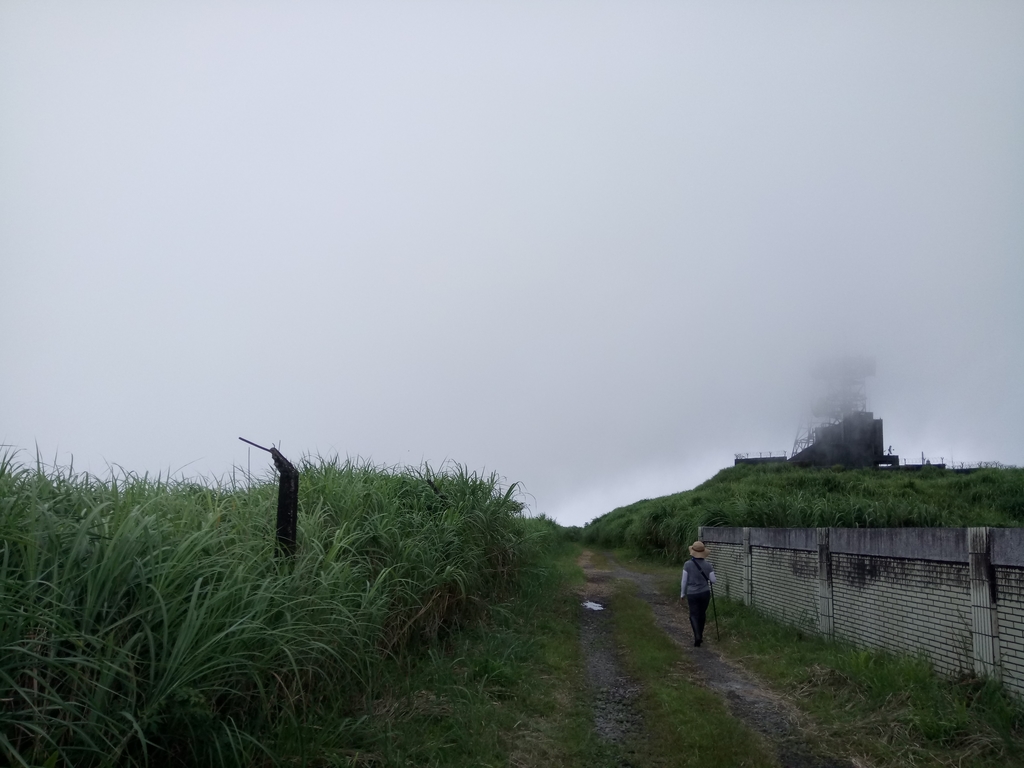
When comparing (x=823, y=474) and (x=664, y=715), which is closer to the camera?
(x=664, y=715)

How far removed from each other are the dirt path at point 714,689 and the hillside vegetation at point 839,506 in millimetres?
5801

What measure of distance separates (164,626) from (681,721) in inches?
194

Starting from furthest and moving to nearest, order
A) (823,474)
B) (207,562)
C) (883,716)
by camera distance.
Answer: (823,474), (883,716), (207,562)

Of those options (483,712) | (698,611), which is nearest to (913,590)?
(698,611)

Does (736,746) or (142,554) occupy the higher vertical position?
(142,554)

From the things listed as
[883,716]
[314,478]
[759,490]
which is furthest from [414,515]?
[759,490]

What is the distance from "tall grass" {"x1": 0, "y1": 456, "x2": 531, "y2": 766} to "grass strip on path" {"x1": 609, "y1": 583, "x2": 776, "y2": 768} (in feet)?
8.82

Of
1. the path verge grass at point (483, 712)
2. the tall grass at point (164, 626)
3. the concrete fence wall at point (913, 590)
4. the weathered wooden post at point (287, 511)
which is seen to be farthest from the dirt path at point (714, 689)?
the weathered wooden post at point (287, 511)

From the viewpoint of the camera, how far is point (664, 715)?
6.81 meters


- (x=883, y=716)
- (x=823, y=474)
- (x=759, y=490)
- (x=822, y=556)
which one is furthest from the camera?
(x=823, y=474)

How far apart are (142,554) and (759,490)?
1003 inches

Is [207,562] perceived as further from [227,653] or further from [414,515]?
[414,515]

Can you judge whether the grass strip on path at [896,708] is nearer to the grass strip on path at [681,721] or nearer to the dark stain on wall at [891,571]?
the grass strip on path at [681,721]

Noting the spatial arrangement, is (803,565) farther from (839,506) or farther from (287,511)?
(287,511)
